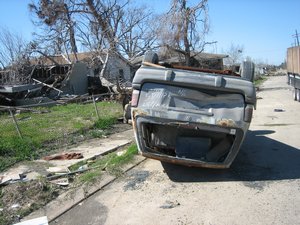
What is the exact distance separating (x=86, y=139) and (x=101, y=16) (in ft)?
82.1

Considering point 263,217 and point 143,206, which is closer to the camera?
point 263,217

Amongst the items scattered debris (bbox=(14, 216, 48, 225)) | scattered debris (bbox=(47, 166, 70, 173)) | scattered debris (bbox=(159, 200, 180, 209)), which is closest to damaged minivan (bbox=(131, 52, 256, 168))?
scattered debris (bbox=(159, 200, 180, 209))

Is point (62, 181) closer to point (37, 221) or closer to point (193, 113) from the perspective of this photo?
point (37, 221)

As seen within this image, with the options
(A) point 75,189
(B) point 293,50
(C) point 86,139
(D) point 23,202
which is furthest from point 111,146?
(B) point 293,50

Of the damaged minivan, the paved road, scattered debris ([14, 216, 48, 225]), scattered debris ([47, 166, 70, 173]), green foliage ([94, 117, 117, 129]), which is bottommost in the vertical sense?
green foliage ([94, 117, 117, 129])

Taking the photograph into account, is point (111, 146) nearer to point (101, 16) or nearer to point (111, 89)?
point (111, 89)

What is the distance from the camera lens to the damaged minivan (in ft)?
19.4

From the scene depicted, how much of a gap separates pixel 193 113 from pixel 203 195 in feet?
4.28

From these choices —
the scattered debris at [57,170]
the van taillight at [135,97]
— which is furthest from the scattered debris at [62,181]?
the van taillight at [135,97]

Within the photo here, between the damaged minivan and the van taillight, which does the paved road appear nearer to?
the damaged minivan

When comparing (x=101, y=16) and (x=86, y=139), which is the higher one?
(x=101, y=16)

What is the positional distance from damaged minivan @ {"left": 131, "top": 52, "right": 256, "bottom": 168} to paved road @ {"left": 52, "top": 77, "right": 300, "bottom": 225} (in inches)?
16.4

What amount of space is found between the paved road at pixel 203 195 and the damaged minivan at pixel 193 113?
0.42 m

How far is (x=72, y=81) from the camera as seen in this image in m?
26.0
